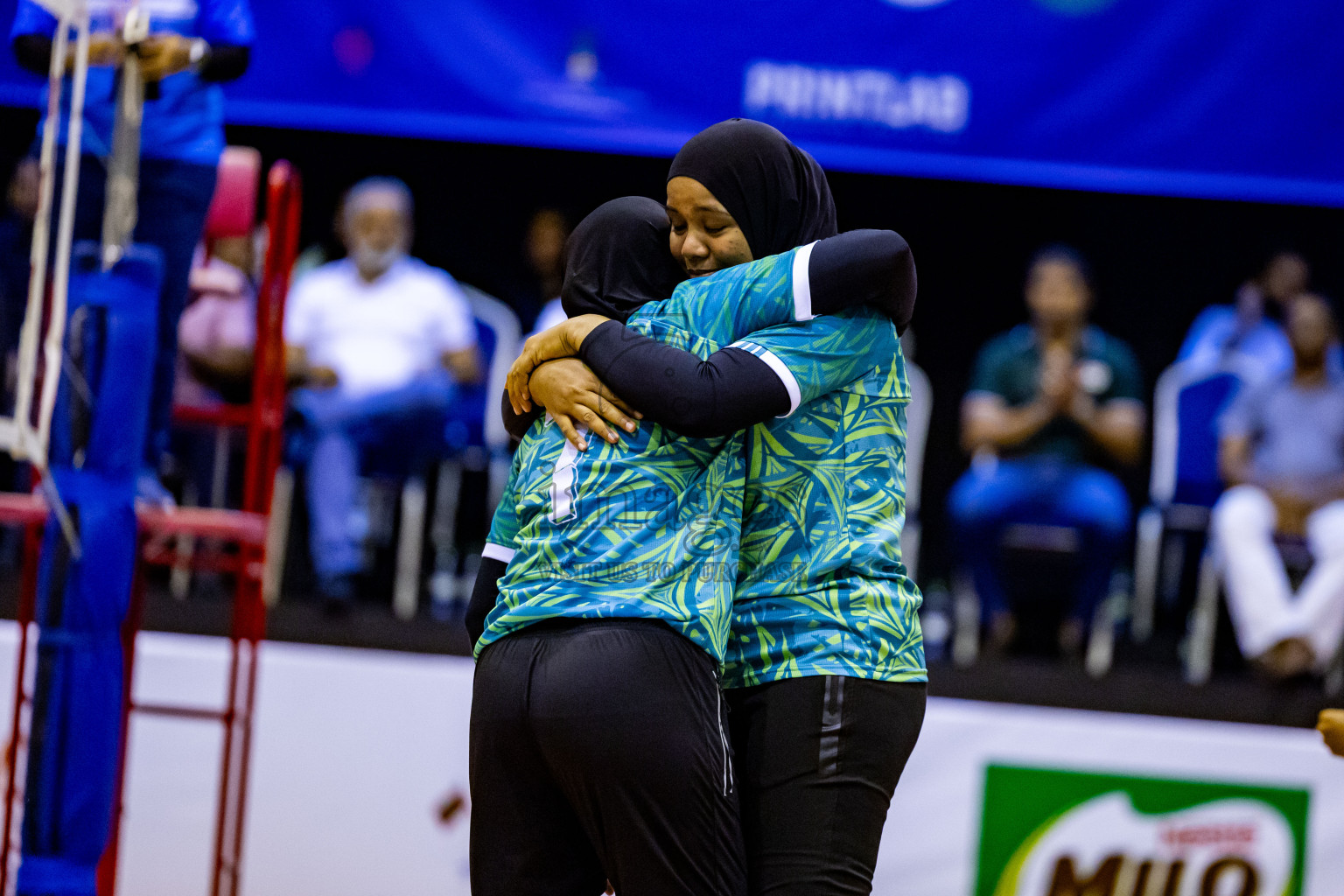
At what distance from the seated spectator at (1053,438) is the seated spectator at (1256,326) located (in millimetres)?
570

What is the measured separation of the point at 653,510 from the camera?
150 centimetres

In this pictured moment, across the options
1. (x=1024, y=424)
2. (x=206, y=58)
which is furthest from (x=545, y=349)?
(x=1024, y=424)

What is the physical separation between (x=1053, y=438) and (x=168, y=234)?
121 inches

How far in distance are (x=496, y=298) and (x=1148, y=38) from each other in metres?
2.89

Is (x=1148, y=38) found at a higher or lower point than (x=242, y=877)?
higher

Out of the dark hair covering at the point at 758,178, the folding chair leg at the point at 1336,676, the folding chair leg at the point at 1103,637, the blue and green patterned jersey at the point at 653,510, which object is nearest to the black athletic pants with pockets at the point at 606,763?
the blue and green patterned jersey at the point at 653,510

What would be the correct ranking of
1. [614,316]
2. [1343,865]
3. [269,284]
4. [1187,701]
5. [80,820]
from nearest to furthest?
1. [614,316]
2. [80,820]
3. [269,284]
4. [1343,865]
5. [1187,701]

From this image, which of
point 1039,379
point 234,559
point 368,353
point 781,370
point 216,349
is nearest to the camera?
point 781,370

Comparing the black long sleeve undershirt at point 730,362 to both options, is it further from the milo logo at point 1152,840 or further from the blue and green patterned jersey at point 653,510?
the milo logo at point 1152,840

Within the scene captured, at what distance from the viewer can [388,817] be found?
11.4ft

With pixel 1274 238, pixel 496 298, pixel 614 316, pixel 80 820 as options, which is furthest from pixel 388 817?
pixel 1274 238

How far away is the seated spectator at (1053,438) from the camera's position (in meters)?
4.72

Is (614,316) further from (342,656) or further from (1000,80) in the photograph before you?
(1000,80)

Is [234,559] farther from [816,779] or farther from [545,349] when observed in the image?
[816,779]
